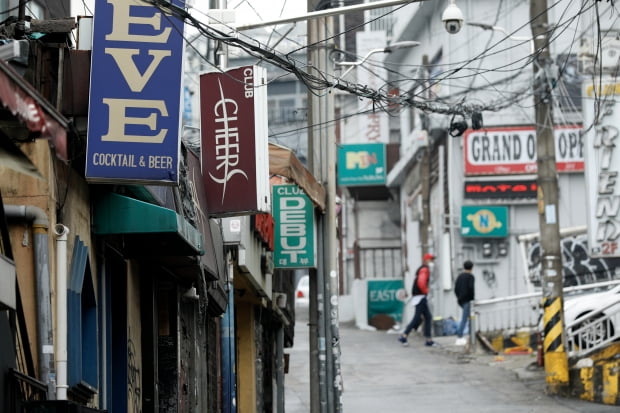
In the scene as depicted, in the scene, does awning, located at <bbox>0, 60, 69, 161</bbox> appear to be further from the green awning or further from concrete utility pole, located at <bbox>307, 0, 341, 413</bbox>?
concrete utility pole, located at <bbox>307, 0, 341, 413</bbox>

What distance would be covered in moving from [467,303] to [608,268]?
290 inches

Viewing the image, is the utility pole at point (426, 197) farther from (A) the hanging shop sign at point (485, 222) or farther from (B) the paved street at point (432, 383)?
A: (B) the paved street at point (432, 383)

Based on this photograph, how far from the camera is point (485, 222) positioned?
38.7 metres

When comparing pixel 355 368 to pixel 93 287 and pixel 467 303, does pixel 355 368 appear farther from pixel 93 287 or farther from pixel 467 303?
pixel 93 287

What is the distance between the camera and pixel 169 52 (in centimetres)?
1030

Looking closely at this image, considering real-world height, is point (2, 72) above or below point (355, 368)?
above

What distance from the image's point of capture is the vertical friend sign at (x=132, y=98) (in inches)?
397

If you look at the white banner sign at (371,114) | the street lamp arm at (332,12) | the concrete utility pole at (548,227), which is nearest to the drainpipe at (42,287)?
the street lamp arm at (332,12)

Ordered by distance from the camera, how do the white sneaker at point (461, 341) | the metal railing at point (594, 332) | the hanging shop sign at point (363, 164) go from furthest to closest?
the hanging shop sign at point (363, 164), the white sneaker at point (461, 341), the metal railing at point (594, 332)

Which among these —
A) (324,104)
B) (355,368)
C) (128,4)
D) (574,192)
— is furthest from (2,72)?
(574,192)

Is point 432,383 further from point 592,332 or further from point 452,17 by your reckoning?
point 452,17

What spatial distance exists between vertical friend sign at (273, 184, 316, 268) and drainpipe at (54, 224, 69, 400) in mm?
11052

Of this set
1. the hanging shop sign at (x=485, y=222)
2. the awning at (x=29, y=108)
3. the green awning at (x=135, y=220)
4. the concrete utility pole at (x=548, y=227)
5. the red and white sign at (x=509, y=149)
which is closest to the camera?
the awning at (x=29, y=108)

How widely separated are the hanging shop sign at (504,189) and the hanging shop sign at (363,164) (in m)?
13.5
